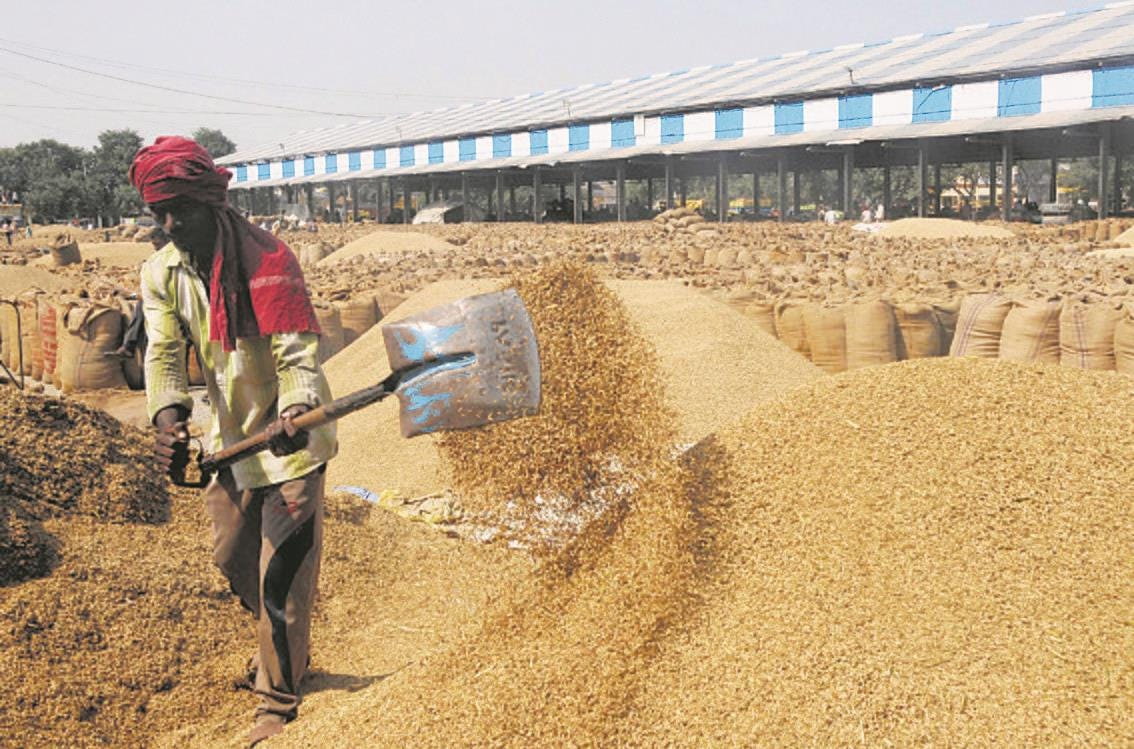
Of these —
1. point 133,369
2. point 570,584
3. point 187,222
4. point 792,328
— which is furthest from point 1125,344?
point 133,369

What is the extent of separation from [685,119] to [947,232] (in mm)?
14034

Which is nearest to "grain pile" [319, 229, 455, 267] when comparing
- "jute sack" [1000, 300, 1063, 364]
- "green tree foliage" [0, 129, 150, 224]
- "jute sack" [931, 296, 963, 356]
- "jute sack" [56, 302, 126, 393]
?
"jute sack" [56, 302, 126, 393]

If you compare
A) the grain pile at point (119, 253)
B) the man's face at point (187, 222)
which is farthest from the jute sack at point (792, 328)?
the grain pile at point (119, 253)

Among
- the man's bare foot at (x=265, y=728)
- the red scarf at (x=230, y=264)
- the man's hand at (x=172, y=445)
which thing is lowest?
the man's bare foot at (x=265, y=728)

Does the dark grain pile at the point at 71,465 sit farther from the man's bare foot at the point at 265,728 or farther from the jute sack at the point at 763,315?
the jute sack at the point at 763,315

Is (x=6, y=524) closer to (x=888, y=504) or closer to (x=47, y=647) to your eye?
(x=47, y=647)

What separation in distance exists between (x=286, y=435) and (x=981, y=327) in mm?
4904

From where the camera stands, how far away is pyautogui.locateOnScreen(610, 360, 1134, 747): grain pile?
2242 mm

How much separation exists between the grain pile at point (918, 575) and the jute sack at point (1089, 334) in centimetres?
255

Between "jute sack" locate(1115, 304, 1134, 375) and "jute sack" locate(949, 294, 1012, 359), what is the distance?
638 mm

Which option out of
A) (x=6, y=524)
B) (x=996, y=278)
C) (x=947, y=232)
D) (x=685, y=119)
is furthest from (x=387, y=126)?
(x=6, y=524)

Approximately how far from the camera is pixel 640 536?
292cm

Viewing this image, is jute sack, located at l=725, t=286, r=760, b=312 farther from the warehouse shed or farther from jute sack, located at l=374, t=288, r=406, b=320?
the warehouse shed

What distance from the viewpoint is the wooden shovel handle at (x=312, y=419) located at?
90.5 inches
